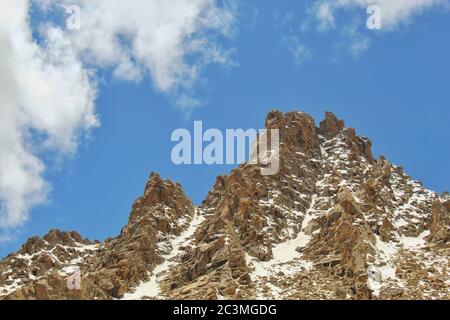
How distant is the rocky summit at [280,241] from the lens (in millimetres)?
106562

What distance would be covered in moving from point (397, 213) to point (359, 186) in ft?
34.8

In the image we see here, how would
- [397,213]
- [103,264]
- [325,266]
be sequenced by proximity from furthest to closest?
1. [397,213]
2. [103,264]
3. [325,266]

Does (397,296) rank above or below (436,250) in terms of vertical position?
below

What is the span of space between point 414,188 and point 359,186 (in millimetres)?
18535

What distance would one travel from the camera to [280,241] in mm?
134875

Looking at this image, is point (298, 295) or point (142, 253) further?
point (142, 253)

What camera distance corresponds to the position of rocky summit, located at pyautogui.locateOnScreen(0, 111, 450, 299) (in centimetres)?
10656

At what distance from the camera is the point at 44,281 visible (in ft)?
314
